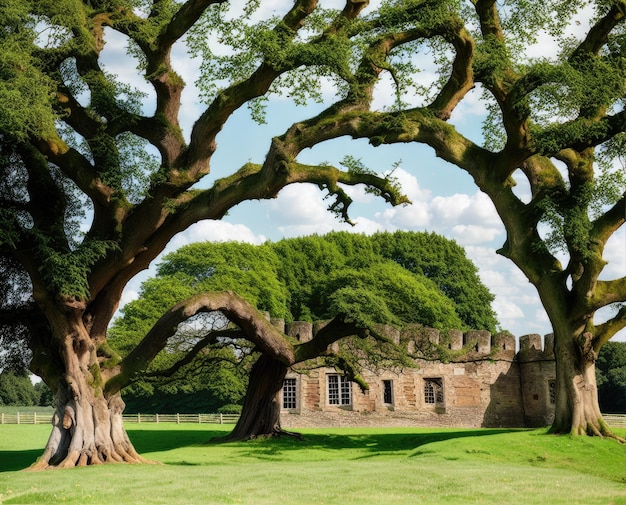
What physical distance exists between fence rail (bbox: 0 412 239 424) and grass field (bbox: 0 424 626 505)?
16.0 meters

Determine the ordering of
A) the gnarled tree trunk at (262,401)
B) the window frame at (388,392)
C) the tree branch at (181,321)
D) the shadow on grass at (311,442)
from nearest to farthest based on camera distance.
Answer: the tree branch at (181,321)
the shadow on grass at (311,442)
the gnarled tree trunk at (262,401)
the window frame at (388,392)

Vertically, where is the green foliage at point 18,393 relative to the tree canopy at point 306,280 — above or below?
below

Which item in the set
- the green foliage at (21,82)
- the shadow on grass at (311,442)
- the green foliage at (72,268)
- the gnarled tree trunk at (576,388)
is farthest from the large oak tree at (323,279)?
the green foliage at (21,82)

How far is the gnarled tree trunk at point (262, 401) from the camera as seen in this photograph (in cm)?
2523

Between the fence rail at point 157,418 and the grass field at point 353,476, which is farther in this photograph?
the fence rail at point 157,418

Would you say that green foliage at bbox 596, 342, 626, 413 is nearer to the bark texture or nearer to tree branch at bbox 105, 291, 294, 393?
the bark texture

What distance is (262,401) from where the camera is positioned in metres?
25.6

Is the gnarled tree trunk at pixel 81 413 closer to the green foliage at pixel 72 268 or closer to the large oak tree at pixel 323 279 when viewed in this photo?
the green foliage at pixel 72 268

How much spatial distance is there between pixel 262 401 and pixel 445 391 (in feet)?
47.8

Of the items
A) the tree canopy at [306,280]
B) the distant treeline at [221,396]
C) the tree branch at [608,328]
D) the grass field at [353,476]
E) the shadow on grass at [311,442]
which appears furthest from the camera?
the tree canopy at [306,280]

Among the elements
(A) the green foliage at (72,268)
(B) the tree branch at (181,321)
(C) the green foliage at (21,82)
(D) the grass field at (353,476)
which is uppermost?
(C) the green foliage at (21,82)

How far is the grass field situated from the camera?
1116 centimetres

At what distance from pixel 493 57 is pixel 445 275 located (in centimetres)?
3164

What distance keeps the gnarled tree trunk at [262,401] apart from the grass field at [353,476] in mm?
1343
